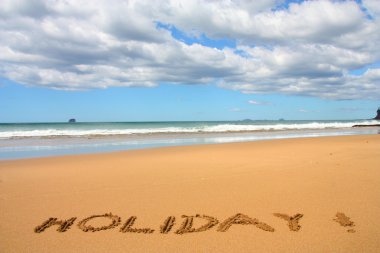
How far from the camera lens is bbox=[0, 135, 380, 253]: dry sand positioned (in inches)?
127

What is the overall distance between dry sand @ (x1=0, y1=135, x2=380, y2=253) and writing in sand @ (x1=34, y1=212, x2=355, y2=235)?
1cm

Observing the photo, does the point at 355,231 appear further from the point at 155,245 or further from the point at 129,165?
the point at 129,165

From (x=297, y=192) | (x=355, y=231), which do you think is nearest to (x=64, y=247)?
(x=355, y=231)

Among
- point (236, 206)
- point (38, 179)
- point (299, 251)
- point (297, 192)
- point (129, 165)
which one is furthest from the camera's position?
point (129, 165)

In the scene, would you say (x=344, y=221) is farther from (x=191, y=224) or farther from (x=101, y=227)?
(x=101, y=227)

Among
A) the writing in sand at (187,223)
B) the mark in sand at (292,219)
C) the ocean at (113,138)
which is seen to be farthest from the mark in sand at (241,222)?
the ocean at (113,138)

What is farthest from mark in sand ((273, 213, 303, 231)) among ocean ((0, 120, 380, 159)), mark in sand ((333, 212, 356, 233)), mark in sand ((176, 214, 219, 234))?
ocean ((0, 120, 380, 159))

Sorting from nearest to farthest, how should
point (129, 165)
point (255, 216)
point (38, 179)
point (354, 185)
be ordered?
point (255, 216), point (354, 185), point (38, 179), point (129, 165)

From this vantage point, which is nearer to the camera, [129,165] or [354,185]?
[354,185]

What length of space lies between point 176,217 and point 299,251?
158 centimetres

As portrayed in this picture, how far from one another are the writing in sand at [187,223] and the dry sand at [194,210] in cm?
1

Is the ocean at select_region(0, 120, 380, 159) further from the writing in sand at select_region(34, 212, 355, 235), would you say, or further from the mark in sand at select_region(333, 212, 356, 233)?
the mark in sand at select_region(333, 212, 356, 233)

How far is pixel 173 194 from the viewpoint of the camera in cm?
505

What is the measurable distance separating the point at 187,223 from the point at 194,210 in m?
0.48
